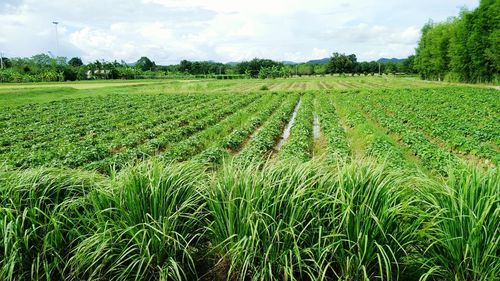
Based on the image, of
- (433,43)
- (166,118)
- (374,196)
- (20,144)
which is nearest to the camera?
(374,196)

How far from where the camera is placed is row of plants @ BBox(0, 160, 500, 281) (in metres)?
3.37

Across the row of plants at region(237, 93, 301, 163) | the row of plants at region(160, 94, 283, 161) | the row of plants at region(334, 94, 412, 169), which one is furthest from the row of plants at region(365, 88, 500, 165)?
the row of plants at region(160, 94, 283, 161)

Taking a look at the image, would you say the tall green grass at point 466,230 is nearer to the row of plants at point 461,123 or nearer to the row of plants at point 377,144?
the row of plants at point 377,144

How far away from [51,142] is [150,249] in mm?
14944

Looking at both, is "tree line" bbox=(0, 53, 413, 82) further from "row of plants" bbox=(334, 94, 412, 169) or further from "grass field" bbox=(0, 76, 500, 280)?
"grass field" bbox=(0, 76, 500, 280)

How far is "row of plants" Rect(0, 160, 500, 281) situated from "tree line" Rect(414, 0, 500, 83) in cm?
5037

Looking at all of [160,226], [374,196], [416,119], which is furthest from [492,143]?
[160,226]

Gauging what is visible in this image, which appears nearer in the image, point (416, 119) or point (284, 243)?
point (284, 243)

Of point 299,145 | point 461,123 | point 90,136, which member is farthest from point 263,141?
point 461,123

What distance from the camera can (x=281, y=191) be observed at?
3805 mm

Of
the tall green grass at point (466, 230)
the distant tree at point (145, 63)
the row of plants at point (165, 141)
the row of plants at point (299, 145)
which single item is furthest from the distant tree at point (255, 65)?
the tall green grass at point (466, 230)

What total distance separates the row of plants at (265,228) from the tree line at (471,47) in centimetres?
5037

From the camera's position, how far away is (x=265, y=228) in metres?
3.52

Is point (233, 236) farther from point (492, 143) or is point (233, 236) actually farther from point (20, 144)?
point (20, 144)
